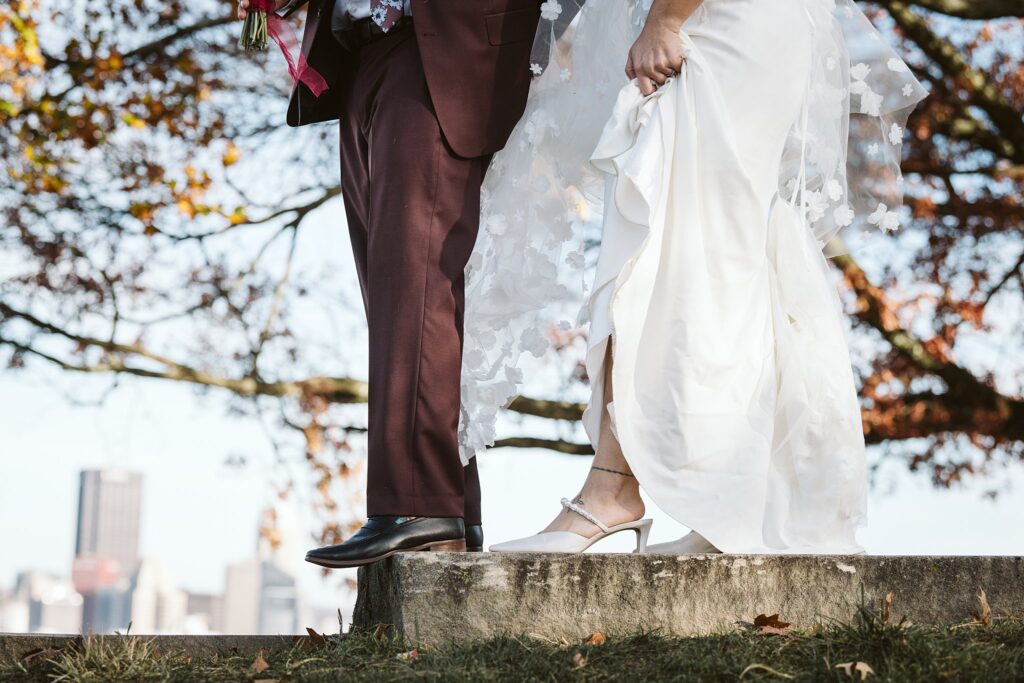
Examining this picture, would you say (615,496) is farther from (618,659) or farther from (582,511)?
(618,659)

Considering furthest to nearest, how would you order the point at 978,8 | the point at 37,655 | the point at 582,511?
the point at 978,8 < the point at 582,511 < the point at 37,655

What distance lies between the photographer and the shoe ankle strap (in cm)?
248

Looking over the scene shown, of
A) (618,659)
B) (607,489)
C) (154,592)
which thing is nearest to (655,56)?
(607,489)

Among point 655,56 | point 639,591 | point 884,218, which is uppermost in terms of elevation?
point 655,56

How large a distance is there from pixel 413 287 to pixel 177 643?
1.03 meters

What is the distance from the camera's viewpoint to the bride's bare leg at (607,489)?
8.20 ft

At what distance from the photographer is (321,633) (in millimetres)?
2459

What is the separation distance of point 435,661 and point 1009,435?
18.8ft

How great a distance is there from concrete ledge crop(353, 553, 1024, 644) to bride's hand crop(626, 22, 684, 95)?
46.4 inches

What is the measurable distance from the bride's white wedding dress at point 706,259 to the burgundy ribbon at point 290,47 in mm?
531

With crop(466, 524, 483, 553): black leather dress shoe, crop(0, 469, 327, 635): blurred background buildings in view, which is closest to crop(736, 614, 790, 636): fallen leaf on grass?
crop(466, 524, 483, 553): black leather dress shoe

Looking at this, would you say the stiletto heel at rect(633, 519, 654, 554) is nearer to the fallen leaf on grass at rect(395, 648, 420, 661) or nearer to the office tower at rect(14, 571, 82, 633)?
the fallen leaf on grass at rect(395, 648, 420, 661)

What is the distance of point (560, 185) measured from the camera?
118 inches

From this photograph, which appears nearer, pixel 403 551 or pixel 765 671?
pixel 765 671
